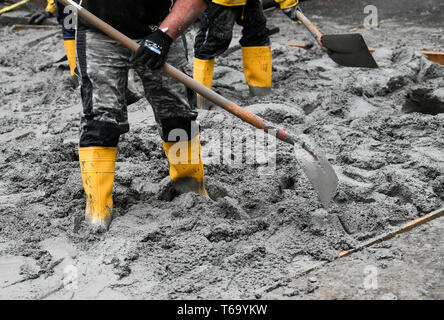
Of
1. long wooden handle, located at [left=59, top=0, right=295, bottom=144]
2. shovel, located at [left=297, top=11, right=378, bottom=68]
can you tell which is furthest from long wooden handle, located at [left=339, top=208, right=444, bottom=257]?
shovel, located at [left=297, top=11, right=378, bottom=68]

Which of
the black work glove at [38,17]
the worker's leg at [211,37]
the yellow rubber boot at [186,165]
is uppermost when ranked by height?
the worker's leg at [211,37]

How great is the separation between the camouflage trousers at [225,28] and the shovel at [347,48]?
1.45 feet

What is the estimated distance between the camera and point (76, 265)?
259cm

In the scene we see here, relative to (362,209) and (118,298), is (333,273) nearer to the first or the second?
(362,209)

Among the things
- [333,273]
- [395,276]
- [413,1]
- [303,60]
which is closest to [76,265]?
[333,273]

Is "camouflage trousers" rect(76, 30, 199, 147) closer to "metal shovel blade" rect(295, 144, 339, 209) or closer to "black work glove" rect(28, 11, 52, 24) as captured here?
"metal shovel blade" rect(295, 144, 339, 209)

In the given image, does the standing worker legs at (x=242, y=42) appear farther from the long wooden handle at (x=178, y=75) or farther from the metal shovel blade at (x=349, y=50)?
the long wooden handle at (x=178, y=75)

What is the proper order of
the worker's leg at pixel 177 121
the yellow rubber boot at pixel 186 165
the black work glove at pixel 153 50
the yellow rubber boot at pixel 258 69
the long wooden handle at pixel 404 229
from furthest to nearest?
the yellow rubber boot at pixel 258 69
the yellow rubber boot at pixel 186 165
the worker's leg at pixel 177 121
the black work glove at pixel 153 50
the long wooden handle at pixel 404 229

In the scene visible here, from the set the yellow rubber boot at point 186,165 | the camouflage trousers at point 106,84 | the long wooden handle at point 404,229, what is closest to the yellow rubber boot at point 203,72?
the yellow rubber boot at point 186,165

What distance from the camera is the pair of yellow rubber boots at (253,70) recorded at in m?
4.79

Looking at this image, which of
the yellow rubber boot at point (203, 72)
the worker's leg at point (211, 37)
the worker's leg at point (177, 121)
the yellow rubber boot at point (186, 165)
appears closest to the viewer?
the worker's leg at point (177, 121)

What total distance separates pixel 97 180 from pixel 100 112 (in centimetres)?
36

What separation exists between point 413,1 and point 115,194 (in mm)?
7026

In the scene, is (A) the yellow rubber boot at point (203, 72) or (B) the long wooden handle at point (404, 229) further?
(A) the yellow rubber boot at point (203, 72)
